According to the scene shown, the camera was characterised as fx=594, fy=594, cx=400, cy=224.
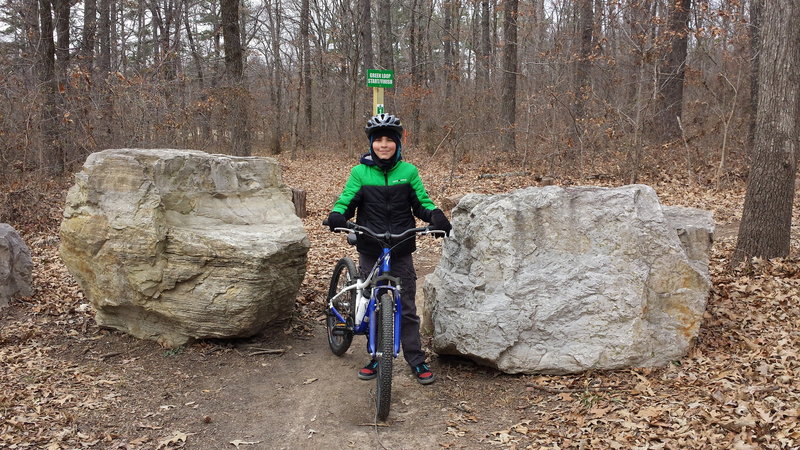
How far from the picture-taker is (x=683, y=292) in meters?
4.93

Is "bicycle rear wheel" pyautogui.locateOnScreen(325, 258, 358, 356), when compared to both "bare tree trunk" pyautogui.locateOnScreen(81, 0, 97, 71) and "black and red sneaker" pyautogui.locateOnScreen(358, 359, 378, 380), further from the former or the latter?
"bare tree trunk" pyautogui.locateOnScreen(81, 0, 97, 71)

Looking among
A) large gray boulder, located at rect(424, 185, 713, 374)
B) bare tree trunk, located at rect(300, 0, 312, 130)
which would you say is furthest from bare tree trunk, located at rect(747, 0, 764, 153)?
bare tree trunk, located at rect(300, 0, 312, 130)

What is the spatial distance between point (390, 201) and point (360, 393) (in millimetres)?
1601

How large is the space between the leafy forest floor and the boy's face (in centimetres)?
193

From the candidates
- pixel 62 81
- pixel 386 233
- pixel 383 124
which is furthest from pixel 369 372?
pixel 62 81

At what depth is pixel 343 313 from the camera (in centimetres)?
550

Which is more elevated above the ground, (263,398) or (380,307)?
(380,307)

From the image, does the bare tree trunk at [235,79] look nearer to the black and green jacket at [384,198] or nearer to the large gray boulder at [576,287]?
the black and green jacket at [384,198]

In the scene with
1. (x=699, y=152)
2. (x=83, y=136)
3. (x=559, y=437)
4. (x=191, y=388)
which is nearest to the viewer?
(x=559, y=437)

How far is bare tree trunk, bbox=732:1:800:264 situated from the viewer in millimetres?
6082

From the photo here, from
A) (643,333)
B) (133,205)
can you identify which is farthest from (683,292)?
(133,205)

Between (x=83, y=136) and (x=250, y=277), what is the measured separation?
384 inches

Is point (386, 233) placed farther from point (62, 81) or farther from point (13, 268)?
point (62, 81)

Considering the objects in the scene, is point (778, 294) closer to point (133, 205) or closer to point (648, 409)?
point (648, 409)
